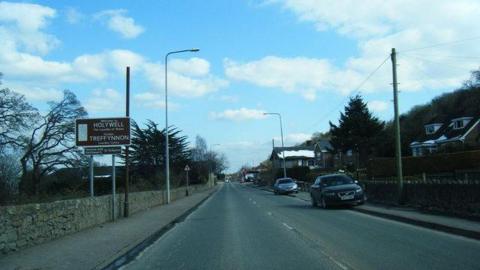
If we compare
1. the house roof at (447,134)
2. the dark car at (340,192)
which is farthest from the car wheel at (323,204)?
the house roof at (447,134)

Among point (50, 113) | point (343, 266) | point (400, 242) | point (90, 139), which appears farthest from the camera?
point (50, 113)

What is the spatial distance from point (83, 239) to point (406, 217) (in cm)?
1033

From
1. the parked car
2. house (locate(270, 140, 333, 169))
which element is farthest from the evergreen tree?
house (locate(270, 140, 333, 169))

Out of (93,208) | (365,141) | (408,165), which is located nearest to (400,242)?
(93,208)

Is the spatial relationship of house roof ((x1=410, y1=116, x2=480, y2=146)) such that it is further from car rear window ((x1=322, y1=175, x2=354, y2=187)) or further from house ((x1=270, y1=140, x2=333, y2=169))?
car rear window ((x1=322, y1=175, x2=354, y2=187))

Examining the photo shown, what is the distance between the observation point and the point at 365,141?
78250 millimetres

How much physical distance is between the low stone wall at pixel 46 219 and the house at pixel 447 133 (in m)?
51.8

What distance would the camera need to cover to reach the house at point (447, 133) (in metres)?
72.0

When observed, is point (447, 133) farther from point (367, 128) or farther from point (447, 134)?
point (367, 128)

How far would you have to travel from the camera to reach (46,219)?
15.0 metres

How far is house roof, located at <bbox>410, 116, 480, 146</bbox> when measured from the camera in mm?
73062

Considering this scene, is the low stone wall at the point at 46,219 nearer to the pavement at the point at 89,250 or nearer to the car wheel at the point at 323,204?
the pavement at the point at 89,250

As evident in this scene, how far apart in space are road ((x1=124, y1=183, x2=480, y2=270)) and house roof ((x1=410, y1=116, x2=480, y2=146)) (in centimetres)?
5876

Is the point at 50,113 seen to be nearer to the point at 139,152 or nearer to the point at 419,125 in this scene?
the point at 139,152
